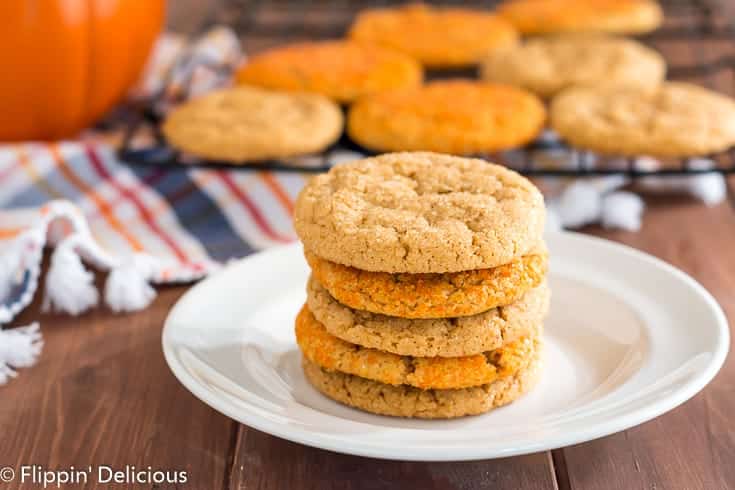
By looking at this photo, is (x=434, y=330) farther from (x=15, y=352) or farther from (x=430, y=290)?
(x=15, y=352)

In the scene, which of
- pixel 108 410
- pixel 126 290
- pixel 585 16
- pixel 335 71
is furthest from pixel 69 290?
pixel 585 16

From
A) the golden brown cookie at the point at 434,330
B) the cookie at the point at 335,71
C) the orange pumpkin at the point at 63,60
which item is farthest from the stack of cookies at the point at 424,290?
the orange pumpkin at the point at 63,60

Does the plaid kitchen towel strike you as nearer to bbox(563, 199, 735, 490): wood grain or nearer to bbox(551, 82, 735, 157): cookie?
bbox(551, 82, 735, 157): cookie

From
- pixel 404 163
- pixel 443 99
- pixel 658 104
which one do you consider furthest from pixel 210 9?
pixel 404 163

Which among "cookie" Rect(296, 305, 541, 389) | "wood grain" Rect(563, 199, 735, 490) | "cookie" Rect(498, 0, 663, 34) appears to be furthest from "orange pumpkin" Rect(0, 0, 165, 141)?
"wood grain" Rect(563, 199, 735, 490)

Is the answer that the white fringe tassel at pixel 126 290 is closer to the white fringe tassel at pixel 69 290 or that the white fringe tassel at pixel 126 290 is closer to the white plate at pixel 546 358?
the white fringe tassel at pixel 69 290
